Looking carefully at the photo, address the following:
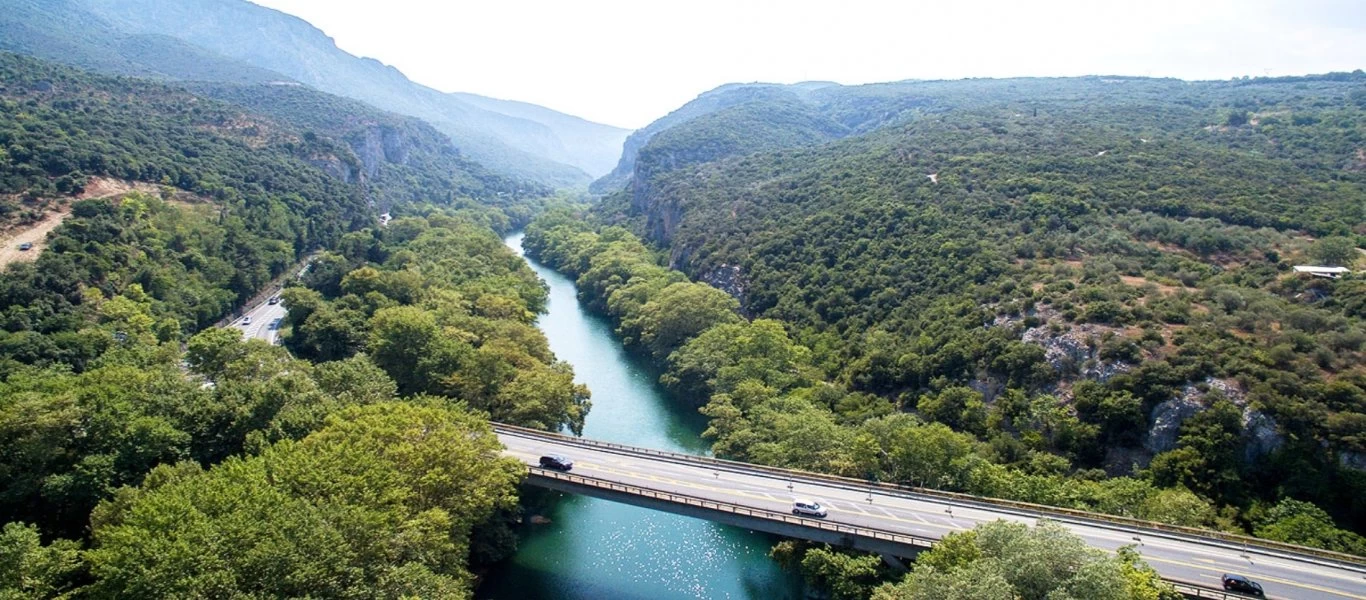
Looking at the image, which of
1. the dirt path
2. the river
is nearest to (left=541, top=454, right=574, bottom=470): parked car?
the river

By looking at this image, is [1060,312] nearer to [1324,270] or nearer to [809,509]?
[1324,270]

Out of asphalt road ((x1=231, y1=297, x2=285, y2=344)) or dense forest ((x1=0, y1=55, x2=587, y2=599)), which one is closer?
dense forest ((x1=0, y1=55, x2=587, y2=599))

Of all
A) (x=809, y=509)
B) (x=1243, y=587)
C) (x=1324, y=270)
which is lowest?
→ (x=809, y=509)

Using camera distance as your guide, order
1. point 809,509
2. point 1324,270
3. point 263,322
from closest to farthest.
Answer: point 809,509 → point 1324,270 → point 263,322

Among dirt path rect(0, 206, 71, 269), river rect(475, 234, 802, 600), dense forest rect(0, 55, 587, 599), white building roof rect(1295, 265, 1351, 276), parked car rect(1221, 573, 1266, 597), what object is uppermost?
dirt path rect(0, 206, 71, 269)

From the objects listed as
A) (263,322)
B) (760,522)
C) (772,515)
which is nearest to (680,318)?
(772,515)

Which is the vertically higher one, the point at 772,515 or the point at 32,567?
the point at 32,567

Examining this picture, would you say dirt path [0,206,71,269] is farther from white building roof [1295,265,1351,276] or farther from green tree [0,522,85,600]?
white building roof [1295,265,1351,276]
